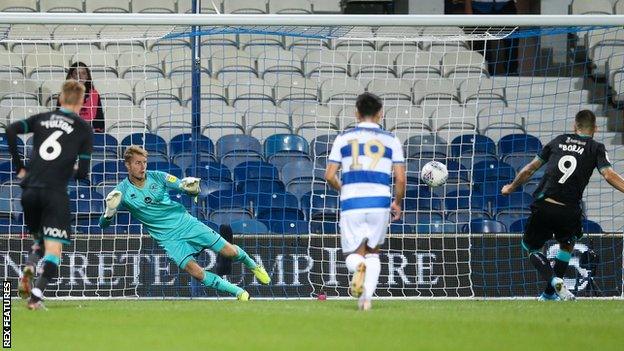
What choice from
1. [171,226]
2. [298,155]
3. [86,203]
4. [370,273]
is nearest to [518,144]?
[298,155]

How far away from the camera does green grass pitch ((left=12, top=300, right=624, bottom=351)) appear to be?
321 inches

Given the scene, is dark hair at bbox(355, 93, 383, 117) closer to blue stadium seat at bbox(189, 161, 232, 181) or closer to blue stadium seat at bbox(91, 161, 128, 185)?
blue stadium seat at bbox(189, 161, 232, 181)

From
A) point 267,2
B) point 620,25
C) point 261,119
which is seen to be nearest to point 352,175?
point 620,25

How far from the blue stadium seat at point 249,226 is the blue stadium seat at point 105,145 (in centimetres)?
177

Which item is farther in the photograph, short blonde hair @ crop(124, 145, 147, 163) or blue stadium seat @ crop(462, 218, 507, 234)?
blue stadium seat @ crop(462, 218, 507, 234)

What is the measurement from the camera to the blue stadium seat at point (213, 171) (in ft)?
49.3

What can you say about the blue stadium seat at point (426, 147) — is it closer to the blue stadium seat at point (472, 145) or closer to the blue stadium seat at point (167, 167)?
the blue stadium seat at point (472, 145)

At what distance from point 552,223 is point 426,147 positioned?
10.8 feet

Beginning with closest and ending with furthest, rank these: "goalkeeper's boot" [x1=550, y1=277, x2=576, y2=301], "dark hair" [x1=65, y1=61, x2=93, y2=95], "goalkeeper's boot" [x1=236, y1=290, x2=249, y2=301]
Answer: "goalkeeper's boot" [x1=550, y1=277, x2=576, y2=301] → "goalkeeper's boot" [x1=236, y1=290, x2=249, y2=301] → "dark hair" [x1=65, y1=61, x2=93, y2=95]

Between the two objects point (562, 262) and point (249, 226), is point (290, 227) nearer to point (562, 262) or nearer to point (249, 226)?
point (249, 226)

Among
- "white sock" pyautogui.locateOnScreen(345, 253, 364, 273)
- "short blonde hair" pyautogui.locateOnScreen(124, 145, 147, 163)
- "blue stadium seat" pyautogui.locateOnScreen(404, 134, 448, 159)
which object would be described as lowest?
"white sock" pyautogui.locateOnScreen(345, 253, 364, 273)

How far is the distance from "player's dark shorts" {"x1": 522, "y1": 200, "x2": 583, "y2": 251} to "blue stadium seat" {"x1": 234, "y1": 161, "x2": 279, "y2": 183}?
385cm

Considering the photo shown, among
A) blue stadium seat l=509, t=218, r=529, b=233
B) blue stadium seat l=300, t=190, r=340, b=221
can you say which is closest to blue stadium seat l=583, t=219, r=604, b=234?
blue stadium seat l=509, t=218, r=529, b=233

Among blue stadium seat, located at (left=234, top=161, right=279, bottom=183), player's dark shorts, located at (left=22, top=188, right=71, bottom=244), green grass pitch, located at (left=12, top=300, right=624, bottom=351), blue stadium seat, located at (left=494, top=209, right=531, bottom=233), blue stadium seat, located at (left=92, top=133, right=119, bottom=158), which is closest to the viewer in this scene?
green grass pitch, located at (left=12, top=300, right=624, bottom=351)
